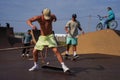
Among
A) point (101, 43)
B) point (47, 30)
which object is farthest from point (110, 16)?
point (47, 30)

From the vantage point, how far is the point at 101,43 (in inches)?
658

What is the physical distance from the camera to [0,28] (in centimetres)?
2409

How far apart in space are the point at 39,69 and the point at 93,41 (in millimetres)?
7603

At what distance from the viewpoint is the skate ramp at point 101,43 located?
16386 millimetres

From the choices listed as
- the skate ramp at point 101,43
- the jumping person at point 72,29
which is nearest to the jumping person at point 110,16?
the skate ramp at point 101,43

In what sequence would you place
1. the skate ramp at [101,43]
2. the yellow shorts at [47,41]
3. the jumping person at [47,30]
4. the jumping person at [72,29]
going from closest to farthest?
1. the jumping person at [47,30]
2. the yellow shorts at [47,41]
3. the jumping person at [72,29]
4. the skate ramp at [101,43]

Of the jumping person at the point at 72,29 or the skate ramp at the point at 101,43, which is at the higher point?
the jumping person at the point at 72,29

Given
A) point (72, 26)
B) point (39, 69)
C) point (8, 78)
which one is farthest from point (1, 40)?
point (8, 78)

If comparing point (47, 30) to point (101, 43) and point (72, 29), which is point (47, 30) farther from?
point (101, 43)

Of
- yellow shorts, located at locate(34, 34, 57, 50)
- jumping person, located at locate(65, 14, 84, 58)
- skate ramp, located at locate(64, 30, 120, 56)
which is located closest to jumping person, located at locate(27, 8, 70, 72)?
yellow shorts, located at locate(34, 34, 57, 50)

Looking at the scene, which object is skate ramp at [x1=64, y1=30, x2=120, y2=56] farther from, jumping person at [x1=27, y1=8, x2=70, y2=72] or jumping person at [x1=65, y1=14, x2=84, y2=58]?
jumping person at [x1=27, y1=8, x2=70, y2=72]

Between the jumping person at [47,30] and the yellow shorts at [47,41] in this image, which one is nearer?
the jumping person at [47,30]

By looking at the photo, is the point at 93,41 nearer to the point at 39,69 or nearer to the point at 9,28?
the point at 39,69

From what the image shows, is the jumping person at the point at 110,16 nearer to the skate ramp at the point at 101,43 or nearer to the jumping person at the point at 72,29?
the skate ramp at the point at 101,43
